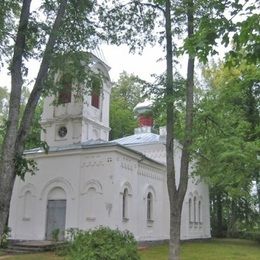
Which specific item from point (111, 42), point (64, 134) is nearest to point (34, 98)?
point (111, 42)

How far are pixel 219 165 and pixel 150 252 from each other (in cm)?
541

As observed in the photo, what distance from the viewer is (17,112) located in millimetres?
11320

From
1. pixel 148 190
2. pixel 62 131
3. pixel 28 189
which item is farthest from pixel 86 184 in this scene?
pixel 148 190

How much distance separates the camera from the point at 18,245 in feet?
58.3

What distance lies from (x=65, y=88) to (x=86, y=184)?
4.93 meters

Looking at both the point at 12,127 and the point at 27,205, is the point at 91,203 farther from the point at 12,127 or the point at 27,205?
the point at 12,127

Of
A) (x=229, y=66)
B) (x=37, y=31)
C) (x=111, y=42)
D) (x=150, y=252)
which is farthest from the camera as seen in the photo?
(x=150, y=252)

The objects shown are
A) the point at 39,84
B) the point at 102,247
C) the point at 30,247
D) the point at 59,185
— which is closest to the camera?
the point at 102,247

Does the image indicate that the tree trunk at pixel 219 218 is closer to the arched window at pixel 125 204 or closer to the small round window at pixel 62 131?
the arched window at pixel 125 204

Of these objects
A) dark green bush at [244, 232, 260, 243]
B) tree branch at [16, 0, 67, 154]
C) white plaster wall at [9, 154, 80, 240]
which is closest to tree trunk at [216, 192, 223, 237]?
dark green bush at [244, 232, 260, 243]

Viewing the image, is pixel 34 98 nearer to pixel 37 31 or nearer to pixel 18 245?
pixel 37 31

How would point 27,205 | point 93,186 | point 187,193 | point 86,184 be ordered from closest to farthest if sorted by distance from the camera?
1. point 93,186
2. point 86,184
3. point 27,205
4. point 187,193

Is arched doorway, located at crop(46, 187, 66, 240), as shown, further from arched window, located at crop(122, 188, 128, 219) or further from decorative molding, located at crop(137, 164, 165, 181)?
decorative molding, located at crop(137, 164, 165, 181)

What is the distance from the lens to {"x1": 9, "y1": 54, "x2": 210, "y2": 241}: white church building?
18578mm
